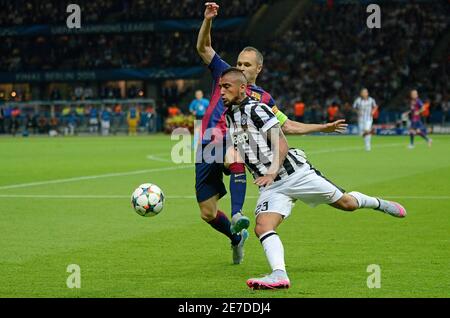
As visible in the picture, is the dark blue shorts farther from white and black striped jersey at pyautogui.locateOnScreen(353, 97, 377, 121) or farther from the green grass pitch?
white and black striped jersey at pyautogui.locateOnScreen(353, 97, 377, 121)

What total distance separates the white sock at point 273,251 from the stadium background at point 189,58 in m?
42.0

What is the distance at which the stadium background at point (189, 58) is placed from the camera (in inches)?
2114

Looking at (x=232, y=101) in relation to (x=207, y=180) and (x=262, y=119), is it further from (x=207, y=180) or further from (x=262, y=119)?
(x=207, y=180)

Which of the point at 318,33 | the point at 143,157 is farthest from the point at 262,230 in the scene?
the point at 318,33

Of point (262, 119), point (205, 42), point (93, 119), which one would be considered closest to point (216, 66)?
point (205, 42)

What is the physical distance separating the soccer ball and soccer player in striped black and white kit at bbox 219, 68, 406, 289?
6.79 ft

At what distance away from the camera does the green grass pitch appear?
8.61 meters

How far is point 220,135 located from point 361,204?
171 cm

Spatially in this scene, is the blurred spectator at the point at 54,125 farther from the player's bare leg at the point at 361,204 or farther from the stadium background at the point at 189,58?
the player's bare leg at the point at 361,204

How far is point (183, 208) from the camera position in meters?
15.7

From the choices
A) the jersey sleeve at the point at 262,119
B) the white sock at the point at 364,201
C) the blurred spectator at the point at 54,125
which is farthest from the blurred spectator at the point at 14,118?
the jersey sleeve at the point at 262,119

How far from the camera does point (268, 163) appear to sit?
8.88 m

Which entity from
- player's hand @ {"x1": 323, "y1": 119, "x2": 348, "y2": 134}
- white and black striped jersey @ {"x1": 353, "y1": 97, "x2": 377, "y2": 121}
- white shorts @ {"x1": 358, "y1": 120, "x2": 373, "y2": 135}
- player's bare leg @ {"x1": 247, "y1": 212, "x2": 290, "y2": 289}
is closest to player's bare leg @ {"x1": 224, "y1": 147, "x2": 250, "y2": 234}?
player's bare leg @ {"x1": 247, "y1": 212, "x2": 290, "y2": 289}
